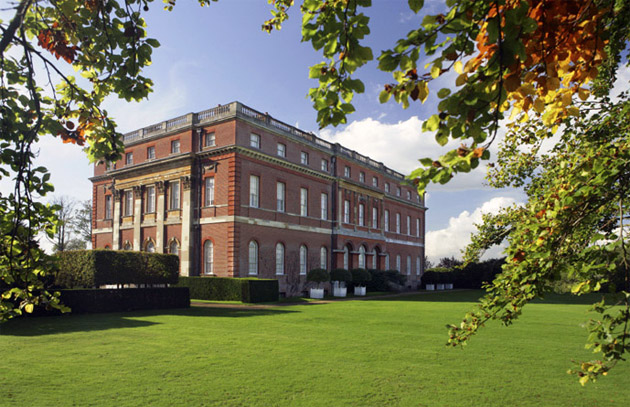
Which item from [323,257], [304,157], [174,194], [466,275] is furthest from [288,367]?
[466,275]

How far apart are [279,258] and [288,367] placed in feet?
80.4

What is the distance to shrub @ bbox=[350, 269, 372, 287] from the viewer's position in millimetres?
36625

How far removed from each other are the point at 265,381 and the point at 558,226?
5.25 meters

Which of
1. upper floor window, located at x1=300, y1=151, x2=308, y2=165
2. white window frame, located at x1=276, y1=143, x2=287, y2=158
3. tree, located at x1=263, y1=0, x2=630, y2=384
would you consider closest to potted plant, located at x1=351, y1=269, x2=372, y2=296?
upper floor window, located at x1=300, y1=151, x2=308, y2=165

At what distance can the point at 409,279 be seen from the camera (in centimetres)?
5228

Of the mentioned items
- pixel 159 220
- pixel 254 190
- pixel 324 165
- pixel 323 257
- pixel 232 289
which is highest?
pixel 324 165

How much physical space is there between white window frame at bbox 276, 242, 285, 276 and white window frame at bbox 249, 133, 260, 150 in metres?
7.17

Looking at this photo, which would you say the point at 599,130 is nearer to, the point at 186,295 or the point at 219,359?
the point at 219,359

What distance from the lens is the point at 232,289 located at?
26016 mm

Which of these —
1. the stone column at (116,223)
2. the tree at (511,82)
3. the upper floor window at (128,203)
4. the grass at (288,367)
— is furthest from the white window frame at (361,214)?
the tree at (511,82)

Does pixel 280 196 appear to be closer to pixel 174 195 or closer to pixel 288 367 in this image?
pixel 174 195

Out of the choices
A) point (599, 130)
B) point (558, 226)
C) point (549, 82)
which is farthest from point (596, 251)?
point (599, 130)

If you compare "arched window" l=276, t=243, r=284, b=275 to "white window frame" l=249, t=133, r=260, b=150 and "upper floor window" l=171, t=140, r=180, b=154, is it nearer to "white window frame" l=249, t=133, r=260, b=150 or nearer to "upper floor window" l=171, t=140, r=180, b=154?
"white window frame" l=249, t=133, r=260, b=150

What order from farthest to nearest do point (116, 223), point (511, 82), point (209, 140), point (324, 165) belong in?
1. point (324, 165)
2. point (116, 223)
3. point (209, 140)
4. point (511, 82)
